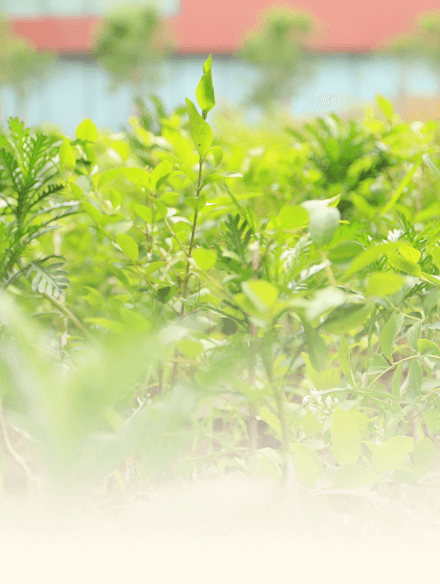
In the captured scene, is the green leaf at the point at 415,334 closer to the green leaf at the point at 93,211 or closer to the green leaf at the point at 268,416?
the green leaf at the point at 268,416

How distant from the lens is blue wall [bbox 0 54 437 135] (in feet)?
52.6

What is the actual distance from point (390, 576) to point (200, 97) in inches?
9.2

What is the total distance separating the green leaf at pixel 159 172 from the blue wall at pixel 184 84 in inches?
650

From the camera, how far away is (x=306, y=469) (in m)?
0.26

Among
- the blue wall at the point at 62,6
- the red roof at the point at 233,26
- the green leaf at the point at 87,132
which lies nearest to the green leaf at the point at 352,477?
the green leaf at the point at 87,132

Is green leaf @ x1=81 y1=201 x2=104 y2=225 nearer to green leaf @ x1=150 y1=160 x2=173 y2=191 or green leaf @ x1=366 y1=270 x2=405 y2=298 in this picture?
green leaf @ x1=150 y1=160 x2=173 y2=191

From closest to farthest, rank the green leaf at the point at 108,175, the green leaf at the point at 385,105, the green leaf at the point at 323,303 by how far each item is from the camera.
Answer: the green leaf at the point at 323,303 → the green leaf at the point at 108,175 → the green leaf at the point at 385,105

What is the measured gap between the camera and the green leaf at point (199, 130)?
0.26m

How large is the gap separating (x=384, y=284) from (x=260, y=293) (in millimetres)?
51

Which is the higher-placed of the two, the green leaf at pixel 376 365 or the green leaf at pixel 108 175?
the green leaf at pixel 108 175

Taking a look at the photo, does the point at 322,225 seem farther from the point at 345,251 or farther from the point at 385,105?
the point at 385,105

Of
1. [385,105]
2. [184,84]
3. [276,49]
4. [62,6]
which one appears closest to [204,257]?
[385,105]

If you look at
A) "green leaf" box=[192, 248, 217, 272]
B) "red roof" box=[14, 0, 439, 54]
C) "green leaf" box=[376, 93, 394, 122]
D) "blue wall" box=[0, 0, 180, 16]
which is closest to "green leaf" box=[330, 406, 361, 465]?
"green leaf" box=[192, 248, 217, 272]

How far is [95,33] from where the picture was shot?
15.8 meters
